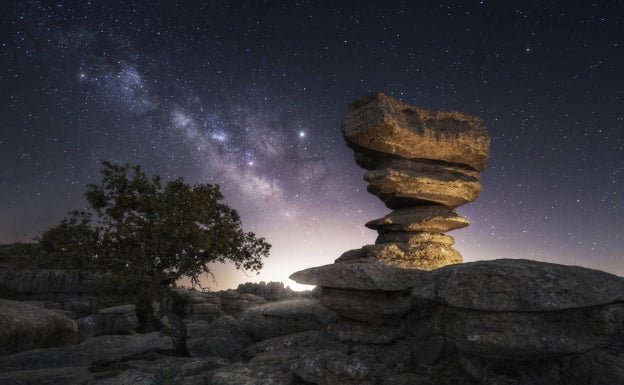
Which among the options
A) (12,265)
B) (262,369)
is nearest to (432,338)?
(262,369)

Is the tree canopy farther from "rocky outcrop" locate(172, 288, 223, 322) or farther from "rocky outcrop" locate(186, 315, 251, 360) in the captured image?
"rocky outcrop" locate(172, 288, 223, 322)

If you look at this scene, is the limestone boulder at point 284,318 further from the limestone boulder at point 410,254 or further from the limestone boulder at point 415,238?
the limestone boulder at point 415,238

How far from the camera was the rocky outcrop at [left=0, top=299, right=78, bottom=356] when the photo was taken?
→ 1296cm

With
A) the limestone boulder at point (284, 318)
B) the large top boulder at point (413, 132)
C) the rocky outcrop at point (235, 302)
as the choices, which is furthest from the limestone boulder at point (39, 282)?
the large top boulder at point (413, 132)

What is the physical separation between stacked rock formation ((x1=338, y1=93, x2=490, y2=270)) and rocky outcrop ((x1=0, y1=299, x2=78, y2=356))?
14438 millimetres

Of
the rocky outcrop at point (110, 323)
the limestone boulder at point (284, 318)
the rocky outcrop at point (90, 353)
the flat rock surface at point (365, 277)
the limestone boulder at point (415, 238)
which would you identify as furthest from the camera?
the rocky outcrop at point (110, 323)

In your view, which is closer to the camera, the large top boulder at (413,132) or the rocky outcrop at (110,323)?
the large top boulder at (413,132)

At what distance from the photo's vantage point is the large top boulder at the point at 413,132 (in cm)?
1298

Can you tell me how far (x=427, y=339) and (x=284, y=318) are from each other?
634cm

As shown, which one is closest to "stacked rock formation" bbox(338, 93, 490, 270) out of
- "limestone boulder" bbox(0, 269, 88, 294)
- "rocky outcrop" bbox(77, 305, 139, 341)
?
"rocky outcrop" bbox(77, 305, 139, 341)

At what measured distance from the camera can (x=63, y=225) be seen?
14.4 metres

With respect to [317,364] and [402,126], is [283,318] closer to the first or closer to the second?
[317,364]

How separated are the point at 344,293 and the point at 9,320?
14.6 meters

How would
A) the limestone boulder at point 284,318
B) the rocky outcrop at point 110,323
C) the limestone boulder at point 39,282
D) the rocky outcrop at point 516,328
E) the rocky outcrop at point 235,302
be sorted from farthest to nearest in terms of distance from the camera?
the rocky outcrop at point 235,302 < the limestone boulder at point 39,282 < the rocky outcrop at point 110,323 < the limestone boulder at point 284,318 < the rocky outcrop at point 516,328
